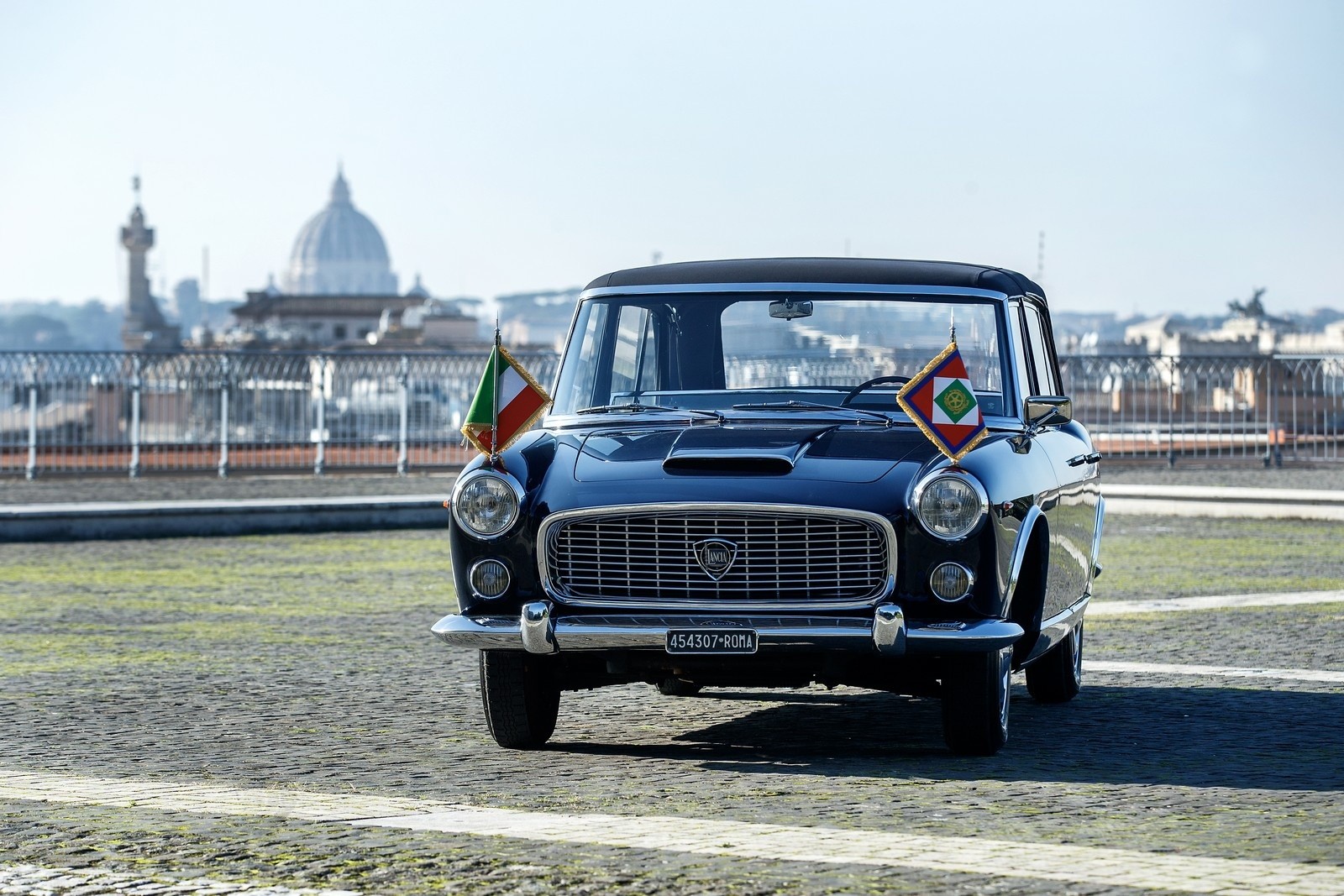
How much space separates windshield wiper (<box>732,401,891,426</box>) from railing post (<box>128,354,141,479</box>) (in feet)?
72.6

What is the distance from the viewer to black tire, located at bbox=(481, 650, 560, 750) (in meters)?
7.74

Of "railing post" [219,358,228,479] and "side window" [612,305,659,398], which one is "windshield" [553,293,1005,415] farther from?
"railing post" [219,358,228,479]

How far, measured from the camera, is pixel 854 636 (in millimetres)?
7223

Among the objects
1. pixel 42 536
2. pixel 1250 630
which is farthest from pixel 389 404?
pixel 1250 630

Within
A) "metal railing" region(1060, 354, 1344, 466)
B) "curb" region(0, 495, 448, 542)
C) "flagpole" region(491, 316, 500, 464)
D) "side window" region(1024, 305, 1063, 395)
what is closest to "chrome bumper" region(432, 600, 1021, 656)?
"flagpole" region(491, 316, 500, 464)

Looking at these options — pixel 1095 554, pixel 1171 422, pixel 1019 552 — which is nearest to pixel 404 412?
pixel 1171 422

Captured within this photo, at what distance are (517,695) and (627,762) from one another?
18.4 inches

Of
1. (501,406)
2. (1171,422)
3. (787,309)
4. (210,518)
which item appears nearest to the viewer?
(501,406)

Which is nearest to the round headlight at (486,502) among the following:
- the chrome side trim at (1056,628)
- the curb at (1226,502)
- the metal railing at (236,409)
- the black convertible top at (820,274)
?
the black convertible top at (820,274)

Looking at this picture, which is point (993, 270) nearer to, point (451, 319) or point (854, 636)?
point (854, 636)

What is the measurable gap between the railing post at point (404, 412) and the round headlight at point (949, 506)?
23155 millimetres

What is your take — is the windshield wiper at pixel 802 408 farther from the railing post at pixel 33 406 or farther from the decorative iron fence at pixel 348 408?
the railing post at pixel 33 406

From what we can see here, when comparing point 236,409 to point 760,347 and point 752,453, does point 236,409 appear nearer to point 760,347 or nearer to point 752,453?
point 760,347

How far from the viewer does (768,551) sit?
7375mm
